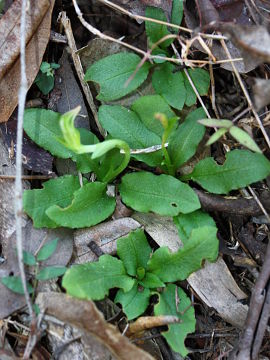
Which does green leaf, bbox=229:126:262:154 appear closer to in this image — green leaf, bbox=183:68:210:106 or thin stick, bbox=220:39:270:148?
thin stick, bbox=220:39:270:148

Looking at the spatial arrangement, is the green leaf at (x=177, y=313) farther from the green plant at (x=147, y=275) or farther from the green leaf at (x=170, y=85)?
the green leaf at (x=170, y=85)

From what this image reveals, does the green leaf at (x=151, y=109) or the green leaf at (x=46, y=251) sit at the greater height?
the green leaf at (x=151, y=109)

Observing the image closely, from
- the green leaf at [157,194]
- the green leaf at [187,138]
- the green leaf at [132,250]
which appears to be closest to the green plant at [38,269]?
the green leaf at [132,250]

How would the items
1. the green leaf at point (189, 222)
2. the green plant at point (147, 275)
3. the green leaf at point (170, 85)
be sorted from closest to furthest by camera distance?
the green plant at point (147, 275)
the green leaf at point (189, 222)
the green leaf at point (170, 85)

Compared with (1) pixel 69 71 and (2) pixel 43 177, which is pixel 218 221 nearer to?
(2) pixel 43 177

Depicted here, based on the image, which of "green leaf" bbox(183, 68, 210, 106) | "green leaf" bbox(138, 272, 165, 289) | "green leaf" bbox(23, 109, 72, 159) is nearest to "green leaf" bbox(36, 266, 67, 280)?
"green leaf" bbox(138, 272, 165, 289)

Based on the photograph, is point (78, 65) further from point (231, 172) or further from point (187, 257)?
point (187, 257)

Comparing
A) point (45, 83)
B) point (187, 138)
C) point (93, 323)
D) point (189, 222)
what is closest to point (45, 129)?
point (45, 83)

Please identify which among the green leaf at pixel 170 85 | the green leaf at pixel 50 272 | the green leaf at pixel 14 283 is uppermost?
the green leaf at pixel 170 85
